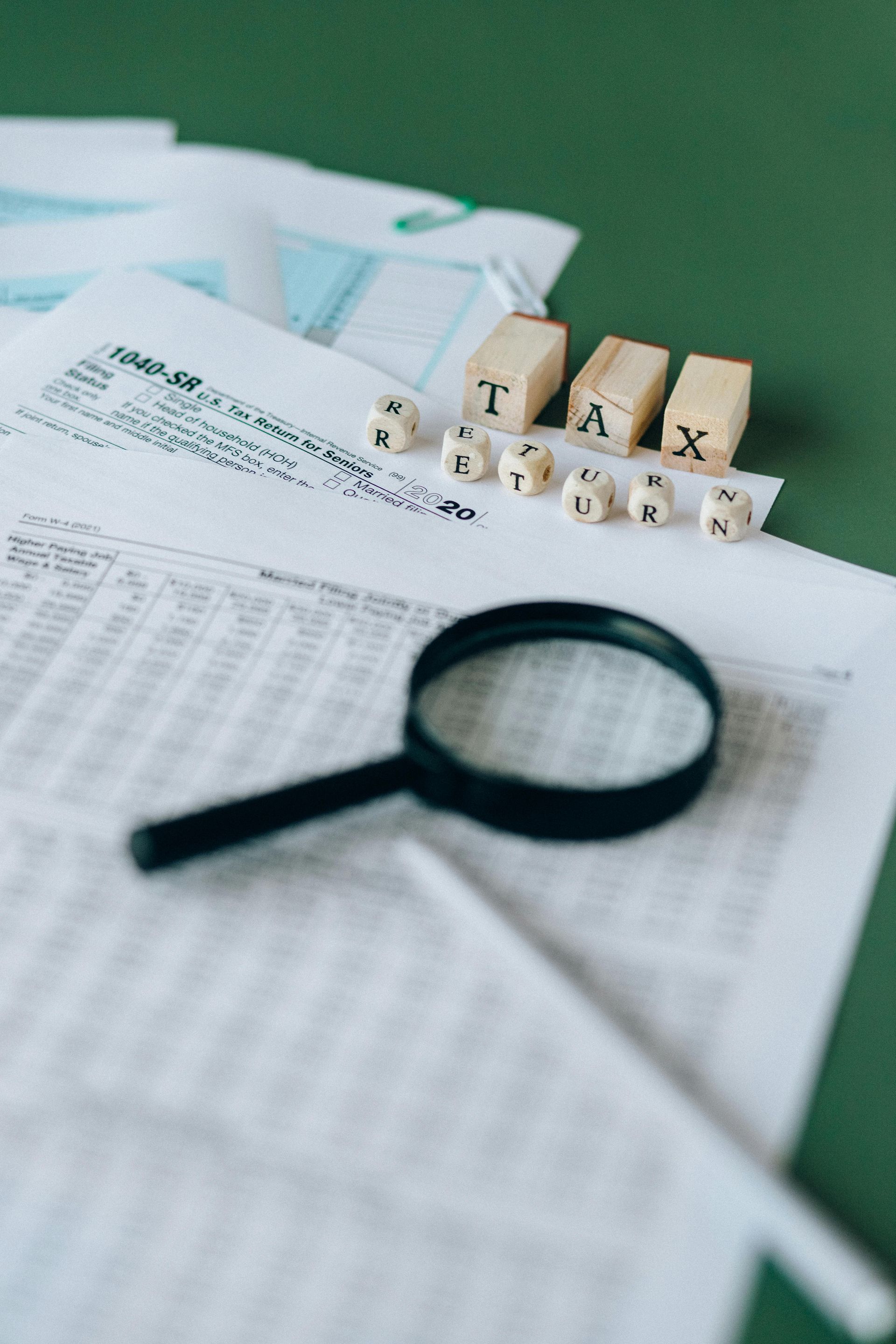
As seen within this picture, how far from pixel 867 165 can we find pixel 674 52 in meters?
0.36

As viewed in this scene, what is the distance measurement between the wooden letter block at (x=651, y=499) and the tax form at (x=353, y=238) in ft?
0.81

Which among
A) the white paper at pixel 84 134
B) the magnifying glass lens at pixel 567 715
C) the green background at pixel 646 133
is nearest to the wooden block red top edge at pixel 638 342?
the green background at pixel 646 133

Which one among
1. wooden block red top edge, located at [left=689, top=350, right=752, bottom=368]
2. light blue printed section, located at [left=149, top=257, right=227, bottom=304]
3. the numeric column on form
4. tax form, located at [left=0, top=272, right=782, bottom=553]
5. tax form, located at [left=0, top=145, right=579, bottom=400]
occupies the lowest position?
the numeric column on form

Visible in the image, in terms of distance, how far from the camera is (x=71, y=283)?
1.35 metres

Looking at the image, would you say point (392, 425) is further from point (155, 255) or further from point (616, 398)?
point (155, 255)

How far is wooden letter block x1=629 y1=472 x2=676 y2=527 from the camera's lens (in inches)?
41.1

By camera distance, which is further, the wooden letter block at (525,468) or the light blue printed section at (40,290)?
the light blue printed section at (40,290)

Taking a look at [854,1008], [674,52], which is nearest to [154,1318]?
[854,1008]

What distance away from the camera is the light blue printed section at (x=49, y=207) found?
1474mm

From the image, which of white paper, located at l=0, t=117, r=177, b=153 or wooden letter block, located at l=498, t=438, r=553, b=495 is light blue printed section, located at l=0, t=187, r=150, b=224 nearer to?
white paper, located at l=0, t=117, r=177, b=153

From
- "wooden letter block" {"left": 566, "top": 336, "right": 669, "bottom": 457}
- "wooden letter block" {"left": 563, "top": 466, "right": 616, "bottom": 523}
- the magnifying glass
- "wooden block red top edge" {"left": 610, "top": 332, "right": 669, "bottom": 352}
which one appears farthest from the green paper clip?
the magnifying glass

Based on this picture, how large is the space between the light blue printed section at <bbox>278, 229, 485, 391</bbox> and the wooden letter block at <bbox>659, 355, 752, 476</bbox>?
0.26 metres

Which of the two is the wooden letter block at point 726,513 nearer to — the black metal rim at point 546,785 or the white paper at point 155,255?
the black metal rim at point 546,785

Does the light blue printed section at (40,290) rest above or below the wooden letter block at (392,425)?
below
